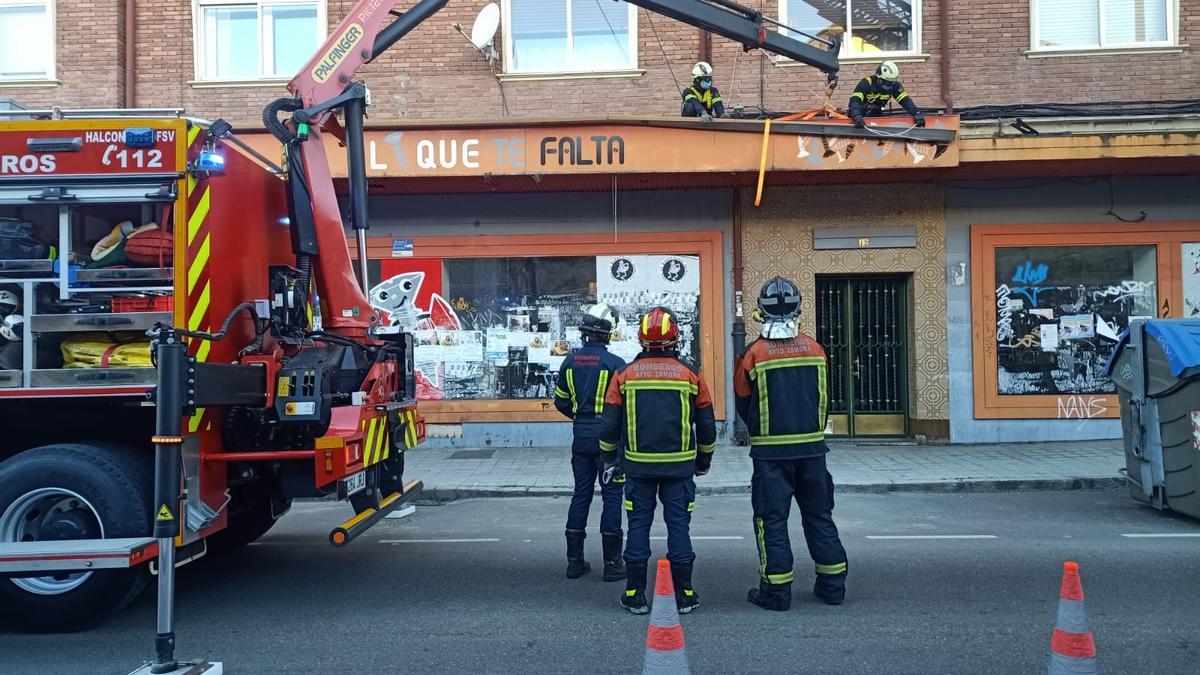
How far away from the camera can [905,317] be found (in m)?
12.8

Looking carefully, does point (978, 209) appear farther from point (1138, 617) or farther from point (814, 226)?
point (1138, 617)

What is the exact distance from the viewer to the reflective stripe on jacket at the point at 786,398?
5273mm

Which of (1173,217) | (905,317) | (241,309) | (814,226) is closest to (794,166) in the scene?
(814,226)

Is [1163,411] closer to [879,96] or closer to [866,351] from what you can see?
[866,351]

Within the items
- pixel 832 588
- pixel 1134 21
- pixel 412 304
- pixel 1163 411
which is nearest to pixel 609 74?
pixel 412 304

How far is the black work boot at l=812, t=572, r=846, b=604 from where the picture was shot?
211 inches

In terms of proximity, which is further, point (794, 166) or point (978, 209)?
point (978, 209)

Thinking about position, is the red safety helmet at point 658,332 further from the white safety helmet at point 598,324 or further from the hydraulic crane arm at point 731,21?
the hydraulic crane arm at point 731,21

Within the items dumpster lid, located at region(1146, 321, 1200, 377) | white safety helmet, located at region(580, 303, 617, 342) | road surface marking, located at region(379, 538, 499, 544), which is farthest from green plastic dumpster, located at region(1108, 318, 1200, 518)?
road surface marking, located at region(379, 538, 499, 544)

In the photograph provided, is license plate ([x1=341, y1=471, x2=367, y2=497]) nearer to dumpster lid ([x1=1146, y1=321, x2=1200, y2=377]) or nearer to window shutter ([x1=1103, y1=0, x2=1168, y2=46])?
dumpster lid ([x1=1146, y1=321, x2=1200, y2=377])

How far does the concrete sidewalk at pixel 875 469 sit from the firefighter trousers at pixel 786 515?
14.4 ft

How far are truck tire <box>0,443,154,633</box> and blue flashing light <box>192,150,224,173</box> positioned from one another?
174cm

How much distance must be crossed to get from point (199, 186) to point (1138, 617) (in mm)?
6062

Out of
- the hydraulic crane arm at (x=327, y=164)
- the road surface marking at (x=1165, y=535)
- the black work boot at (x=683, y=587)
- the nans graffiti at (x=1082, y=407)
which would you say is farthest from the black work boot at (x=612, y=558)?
the nans graffiti at (x=1082, y=407)
